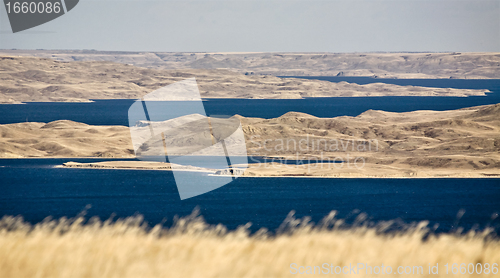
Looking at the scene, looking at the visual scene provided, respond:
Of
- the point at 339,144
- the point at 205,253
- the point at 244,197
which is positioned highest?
the point at 205,253

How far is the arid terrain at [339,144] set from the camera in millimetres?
69062

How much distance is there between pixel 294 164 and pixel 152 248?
218ft

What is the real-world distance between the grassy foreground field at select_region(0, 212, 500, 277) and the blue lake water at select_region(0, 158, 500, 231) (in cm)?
3223

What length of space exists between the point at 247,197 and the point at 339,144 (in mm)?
34423

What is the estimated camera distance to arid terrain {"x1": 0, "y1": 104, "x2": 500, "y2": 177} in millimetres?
69062

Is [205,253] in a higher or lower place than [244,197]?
higher

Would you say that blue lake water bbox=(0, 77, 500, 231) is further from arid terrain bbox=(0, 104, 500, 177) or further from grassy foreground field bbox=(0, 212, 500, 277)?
grassy foreground field bbox=(0, 212, 500, 277)

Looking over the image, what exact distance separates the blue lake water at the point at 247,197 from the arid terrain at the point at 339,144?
4.48 meters

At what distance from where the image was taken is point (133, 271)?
5.43 m

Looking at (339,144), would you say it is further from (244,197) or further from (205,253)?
(205,253)

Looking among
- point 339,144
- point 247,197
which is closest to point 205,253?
point 247,197

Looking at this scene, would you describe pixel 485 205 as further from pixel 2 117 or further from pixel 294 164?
pixel 2 117

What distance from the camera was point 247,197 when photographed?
176 ft

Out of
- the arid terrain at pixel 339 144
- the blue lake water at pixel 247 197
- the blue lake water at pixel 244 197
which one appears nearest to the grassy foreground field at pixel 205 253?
the blue lake water at pixel 244 197
